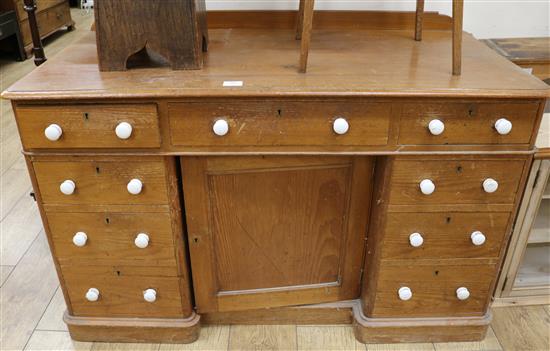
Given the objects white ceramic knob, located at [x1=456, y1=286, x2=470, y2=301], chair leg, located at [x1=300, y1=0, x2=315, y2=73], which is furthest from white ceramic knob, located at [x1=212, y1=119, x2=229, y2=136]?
white ceramic knob, located at [x1=456, y1=286, x2=470, y2=301]

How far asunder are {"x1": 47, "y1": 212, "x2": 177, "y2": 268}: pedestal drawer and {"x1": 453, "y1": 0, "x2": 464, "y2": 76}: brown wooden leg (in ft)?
2.76

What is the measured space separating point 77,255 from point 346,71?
2.94ft

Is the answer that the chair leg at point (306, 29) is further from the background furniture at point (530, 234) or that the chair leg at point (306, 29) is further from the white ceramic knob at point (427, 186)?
the background furniture at point (530, 234)

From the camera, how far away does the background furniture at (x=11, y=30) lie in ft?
11.6

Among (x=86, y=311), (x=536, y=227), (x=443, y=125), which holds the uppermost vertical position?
(x=443, y=125)

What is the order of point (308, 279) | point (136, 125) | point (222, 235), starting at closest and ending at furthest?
point (136, 125)
point (222, 235)
point (308, 279)

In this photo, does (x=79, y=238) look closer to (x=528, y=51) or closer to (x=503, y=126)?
(x=503, y=126)

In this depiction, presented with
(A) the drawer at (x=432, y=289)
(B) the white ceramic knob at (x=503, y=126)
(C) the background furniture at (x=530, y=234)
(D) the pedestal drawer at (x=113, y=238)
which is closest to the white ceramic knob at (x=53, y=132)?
(D) the pedestal drawer at (x=113, y=238)

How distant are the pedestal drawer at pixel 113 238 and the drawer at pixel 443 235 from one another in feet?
2.03

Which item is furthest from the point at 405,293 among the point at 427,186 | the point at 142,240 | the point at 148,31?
the point at 148,31

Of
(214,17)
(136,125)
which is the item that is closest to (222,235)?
(136,125)

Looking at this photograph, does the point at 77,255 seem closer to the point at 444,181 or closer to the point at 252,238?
the point at 252,238

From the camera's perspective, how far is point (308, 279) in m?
1.52

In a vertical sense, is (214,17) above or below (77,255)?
above
